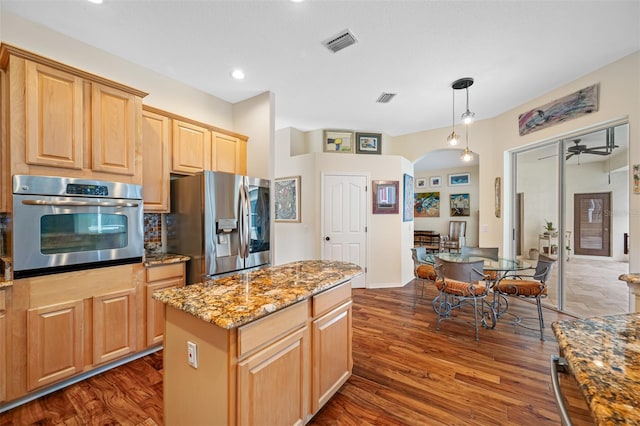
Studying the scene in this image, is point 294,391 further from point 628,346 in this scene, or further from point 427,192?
point 427,192

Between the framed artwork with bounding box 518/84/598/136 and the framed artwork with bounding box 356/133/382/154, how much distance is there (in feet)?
7.07

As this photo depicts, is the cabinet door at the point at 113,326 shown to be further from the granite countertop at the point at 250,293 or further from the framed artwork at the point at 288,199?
the framed artwork at the point at 288,199

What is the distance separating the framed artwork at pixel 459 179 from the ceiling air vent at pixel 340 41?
682cm

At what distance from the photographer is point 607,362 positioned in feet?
2.53

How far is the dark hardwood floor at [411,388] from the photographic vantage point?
5.72ft

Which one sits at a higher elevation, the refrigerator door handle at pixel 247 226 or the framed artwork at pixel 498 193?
the framed artwork at pixel 498 193

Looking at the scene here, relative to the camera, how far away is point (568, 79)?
10.3 feet

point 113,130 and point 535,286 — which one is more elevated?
point 113,130

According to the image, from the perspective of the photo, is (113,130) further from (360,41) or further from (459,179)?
(459,179)

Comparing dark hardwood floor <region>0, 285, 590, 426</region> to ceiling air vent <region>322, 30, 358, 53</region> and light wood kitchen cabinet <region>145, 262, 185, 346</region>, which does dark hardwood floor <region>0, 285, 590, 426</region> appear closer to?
light wood kitchen cabinet <region>145, 262, 185, 346</region>

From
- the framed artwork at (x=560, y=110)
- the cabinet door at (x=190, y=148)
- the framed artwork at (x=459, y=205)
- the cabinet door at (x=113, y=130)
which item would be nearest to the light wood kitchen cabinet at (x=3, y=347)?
the cabinet door at (x=113, y=130)

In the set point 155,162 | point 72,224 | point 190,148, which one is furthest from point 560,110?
point 72,224

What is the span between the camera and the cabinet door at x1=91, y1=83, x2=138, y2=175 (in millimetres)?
2131

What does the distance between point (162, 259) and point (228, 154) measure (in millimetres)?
1443
